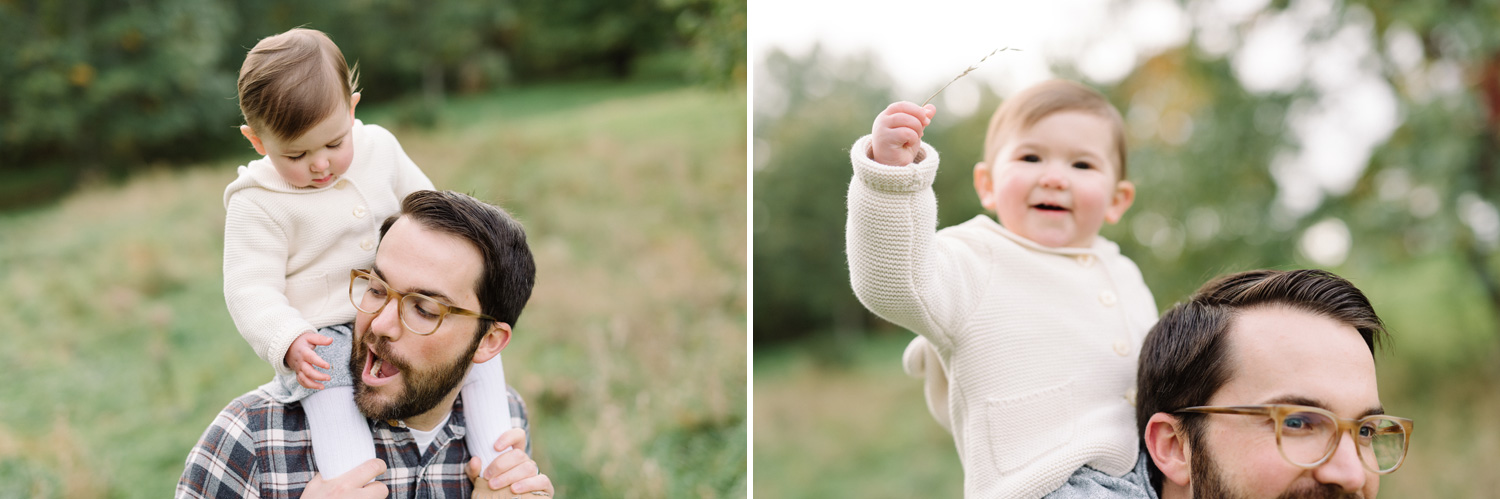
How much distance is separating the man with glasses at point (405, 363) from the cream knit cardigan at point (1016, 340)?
0.98m

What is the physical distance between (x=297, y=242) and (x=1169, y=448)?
7.59 ft

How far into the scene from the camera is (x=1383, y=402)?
10000mm

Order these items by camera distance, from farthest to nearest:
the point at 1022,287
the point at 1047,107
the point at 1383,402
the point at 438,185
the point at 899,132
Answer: the point at 438,185
the point at 1383,402
the point at 1047,107
the point at 1022,287
the point at 899,132

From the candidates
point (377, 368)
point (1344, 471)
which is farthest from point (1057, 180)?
point (377, 368)

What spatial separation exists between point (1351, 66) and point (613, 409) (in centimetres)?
772

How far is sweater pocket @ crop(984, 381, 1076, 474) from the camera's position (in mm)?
2535

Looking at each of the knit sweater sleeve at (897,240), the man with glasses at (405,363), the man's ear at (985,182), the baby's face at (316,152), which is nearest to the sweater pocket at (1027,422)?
the knit sweater sleeve at (897,240)

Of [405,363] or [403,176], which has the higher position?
[403,176]

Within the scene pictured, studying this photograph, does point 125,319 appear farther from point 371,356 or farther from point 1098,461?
point 1098,461

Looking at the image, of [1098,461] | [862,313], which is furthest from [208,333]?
[862,313]

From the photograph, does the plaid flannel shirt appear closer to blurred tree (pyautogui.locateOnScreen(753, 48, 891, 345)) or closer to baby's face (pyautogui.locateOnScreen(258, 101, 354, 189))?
baby's face (pyautogui.locateOnScreen(258, 101, 354, 189))

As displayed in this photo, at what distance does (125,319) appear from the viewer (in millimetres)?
8453

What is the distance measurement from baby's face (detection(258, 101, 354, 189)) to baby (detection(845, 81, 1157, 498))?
4.16 ft

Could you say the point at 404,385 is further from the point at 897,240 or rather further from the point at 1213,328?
the point at 1213,328
